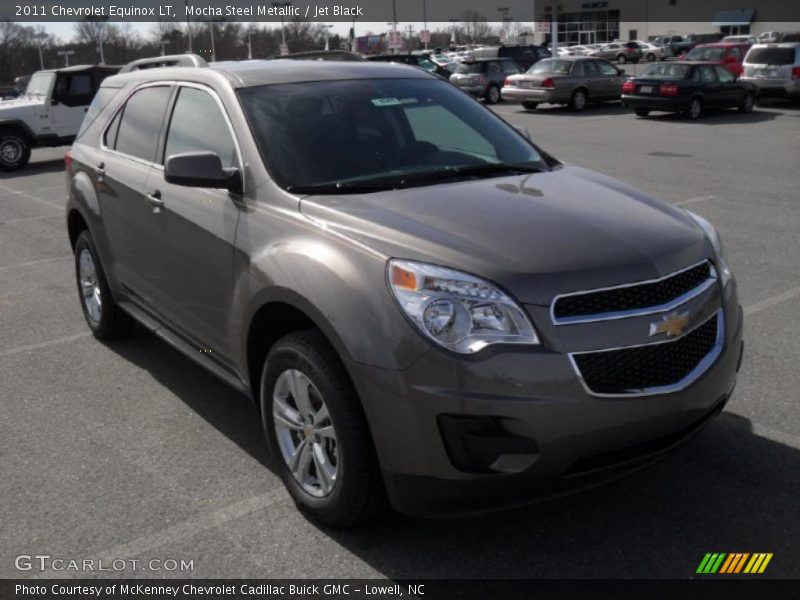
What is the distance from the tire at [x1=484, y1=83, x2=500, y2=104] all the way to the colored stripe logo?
28.4 meters

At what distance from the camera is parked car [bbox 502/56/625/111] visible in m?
26.2

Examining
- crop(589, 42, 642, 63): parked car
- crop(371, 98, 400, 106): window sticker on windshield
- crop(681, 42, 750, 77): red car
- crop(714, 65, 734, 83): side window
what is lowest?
crop(371, 98, 400, 106): window sticker on windshield

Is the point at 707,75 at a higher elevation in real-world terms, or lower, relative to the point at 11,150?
higher

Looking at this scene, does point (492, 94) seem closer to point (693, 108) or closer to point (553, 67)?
point (553, 67)

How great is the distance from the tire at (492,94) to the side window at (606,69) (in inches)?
164

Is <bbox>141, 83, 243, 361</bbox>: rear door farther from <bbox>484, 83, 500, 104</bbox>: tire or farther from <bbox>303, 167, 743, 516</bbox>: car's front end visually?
<bbox>484, 83, 500, 104</bbox>: tire

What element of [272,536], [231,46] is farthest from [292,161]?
[231,46]

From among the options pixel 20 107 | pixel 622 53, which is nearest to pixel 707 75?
pixel 20 107

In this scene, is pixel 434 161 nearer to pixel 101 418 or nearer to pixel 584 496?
pixel 584 496

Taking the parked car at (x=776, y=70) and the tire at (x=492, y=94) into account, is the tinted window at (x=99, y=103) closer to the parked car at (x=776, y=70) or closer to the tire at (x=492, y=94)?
the parked car at (x=776, y=70)

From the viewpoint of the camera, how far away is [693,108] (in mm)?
22969

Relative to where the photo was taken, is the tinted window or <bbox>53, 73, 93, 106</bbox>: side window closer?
the tinted window

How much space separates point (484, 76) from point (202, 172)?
90.1 ft

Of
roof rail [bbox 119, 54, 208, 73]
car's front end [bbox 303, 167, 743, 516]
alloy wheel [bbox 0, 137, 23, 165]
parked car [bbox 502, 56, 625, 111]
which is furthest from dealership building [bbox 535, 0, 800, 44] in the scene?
car's front end [bbox 303, 167, 743, 516]
